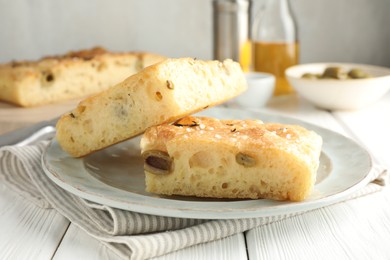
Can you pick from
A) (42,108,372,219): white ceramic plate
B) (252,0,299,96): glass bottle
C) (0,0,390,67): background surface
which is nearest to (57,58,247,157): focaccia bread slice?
(42,108,372,219): white ceramic plate

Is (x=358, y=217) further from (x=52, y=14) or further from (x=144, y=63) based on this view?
(x=52, y=14)

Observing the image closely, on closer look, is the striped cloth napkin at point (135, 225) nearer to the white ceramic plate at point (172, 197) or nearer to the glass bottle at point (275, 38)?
the white ceramic plate at point (172, 197)

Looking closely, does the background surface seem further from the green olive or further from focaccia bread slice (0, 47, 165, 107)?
the green olive

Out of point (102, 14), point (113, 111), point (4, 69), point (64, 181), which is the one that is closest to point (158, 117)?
point (113, 111)

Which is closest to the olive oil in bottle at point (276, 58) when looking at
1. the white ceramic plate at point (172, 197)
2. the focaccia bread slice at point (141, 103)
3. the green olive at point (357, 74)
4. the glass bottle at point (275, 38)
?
the glass bottle at point (275, 38)

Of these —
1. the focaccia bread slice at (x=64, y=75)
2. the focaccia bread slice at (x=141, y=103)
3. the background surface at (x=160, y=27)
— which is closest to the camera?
the focaccia bread slice at (x=141, y=103)

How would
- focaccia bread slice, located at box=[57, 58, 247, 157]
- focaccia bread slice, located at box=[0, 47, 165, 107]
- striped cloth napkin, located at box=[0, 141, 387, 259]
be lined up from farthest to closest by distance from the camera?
focaccia bread slice, located at box=[0, 47, 165, 107], focaccia bread slice, located at box=[57, 58, 247, 157], striped cloth napkin, located at box=[0, 141, 387, 259]
